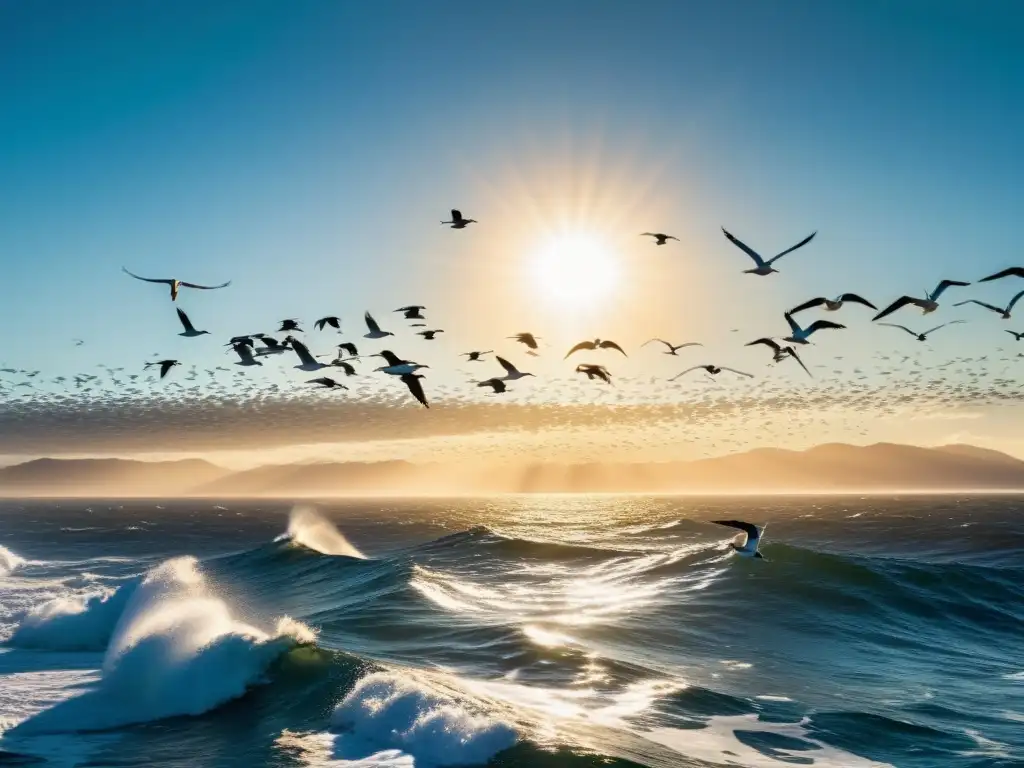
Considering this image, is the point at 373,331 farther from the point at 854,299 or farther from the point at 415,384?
the point at 854,299

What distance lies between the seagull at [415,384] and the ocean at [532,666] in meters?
6.30

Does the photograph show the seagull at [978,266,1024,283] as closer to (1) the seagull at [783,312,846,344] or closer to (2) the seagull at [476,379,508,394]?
(1) the seagull at [783,312,846,344]

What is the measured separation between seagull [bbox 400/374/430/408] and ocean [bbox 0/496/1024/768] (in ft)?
20.7

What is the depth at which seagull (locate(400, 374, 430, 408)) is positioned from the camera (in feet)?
56.1

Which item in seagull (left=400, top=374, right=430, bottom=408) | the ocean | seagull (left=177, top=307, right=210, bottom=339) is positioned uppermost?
seagull (left=177, top=307, right=210, bottom=339)

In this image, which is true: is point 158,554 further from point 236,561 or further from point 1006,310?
point 1006,310

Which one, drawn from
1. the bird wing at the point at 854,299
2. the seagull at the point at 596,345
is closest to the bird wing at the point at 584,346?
the seagull at the point at 596,345

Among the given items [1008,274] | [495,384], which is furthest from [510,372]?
[1008,274]

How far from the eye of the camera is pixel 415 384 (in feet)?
58.2

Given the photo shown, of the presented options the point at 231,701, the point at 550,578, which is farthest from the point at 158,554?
the point at 231,701

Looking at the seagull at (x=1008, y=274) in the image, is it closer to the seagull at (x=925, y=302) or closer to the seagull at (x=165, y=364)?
the seagull at (x=925, y=302)

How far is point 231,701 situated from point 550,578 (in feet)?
74.7

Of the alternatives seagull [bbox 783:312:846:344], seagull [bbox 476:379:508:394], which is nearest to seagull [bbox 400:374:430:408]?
seagull [bbox 476:379:508:394]

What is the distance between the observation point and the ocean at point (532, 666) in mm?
15852
